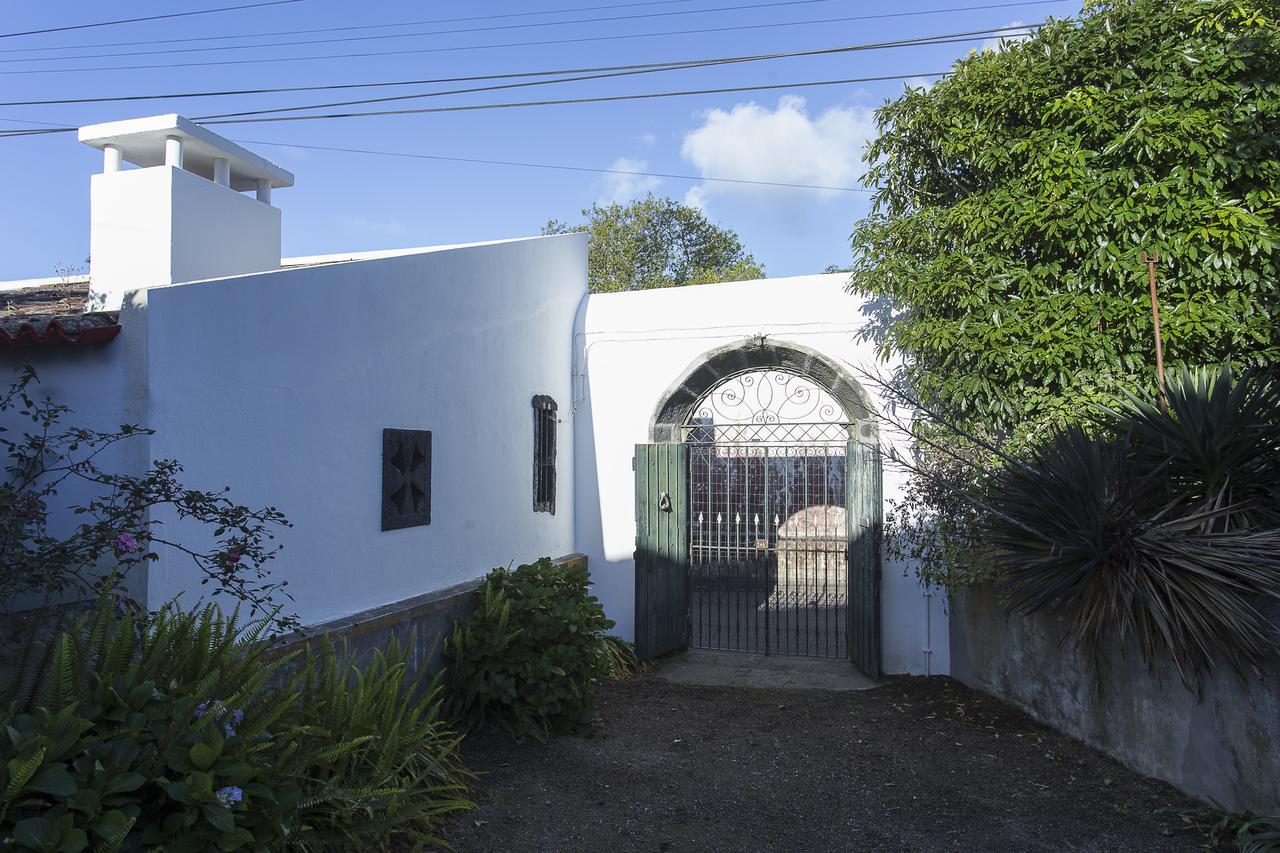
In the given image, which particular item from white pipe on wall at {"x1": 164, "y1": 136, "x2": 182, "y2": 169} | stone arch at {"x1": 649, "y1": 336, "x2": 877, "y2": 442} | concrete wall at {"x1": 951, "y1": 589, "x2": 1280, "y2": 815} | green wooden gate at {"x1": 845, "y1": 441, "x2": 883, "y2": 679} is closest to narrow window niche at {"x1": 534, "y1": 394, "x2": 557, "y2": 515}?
stone arch at {"x1": 649, "y1": 336, "x2": 877, "y2": 442}

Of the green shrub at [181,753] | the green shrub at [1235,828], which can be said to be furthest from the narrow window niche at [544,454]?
the green shrub at [1235,828]

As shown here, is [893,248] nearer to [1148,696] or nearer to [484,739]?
[1148,696]

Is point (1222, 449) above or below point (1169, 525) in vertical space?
above

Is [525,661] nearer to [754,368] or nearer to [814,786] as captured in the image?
[814,786]

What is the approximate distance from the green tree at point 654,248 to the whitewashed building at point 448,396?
12.5 meters

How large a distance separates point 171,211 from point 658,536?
4392 mm

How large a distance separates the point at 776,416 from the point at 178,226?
189 inches

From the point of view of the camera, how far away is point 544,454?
7.80 meters

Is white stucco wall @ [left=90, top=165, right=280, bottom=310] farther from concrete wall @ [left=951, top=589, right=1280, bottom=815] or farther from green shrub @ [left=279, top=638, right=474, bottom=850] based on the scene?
concrete wall @ [left=951, top=589, right=1280, bottom=815]

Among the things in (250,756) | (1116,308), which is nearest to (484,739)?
(250,756)

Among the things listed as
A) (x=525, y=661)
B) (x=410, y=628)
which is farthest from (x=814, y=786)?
(x=410, y=628)

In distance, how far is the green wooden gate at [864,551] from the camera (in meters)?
7.05

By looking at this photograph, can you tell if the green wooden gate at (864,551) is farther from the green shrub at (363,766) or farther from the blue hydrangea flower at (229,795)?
the blue hydrangea flower at (229,795)

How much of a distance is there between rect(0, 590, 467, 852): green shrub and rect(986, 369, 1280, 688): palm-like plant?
3.32 m
